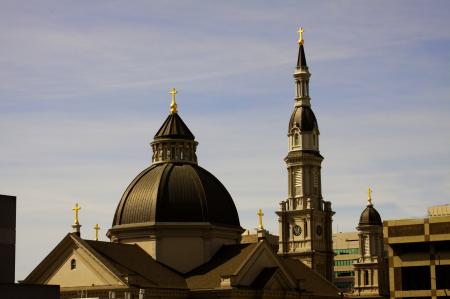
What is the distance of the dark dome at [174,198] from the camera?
377 feet

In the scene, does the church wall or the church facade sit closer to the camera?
the church wall

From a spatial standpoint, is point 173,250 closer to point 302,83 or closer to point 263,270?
point 263,270

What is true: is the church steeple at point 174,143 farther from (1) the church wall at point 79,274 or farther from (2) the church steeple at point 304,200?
(2) the church steeple at point 304,200

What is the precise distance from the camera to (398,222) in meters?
105

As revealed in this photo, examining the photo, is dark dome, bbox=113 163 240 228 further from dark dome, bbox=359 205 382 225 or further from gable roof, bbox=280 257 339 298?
dark dome, bbox=359 205 382 225

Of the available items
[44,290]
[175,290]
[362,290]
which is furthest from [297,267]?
[44,290]

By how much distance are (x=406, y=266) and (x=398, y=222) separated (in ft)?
12.8

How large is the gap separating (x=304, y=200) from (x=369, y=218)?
24887mm

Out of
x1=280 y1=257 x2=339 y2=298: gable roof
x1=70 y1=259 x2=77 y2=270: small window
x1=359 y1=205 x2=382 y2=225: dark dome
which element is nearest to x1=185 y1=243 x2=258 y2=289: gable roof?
x1=280 y1=257 x2=339 y2=298: gable roof

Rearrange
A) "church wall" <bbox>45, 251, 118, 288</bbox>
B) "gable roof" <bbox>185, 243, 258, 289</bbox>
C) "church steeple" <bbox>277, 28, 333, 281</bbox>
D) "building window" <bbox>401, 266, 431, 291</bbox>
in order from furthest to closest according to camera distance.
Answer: "church steeple" <bbox>277, 28, 333, 281</bbox>
"gable roof" <bbox>185, 243, 258, 289</bbox>
"church wall" <bbox>45, 251, 118, 288</bbox>
"building window" <bbox>401, 266, 431, 291</bbox>

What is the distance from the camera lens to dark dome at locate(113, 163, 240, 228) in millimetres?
115000

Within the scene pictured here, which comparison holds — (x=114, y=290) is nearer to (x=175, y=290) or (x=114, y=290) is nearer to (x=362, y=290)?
(x=175, y=290)

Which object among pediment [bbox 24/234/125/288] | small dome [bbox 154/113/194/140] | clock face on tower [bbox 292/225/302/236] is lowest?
pediment [bbox 24/234/125/288]

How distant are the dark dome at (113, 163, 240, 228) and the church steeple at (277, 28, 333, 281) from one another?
47840mm
